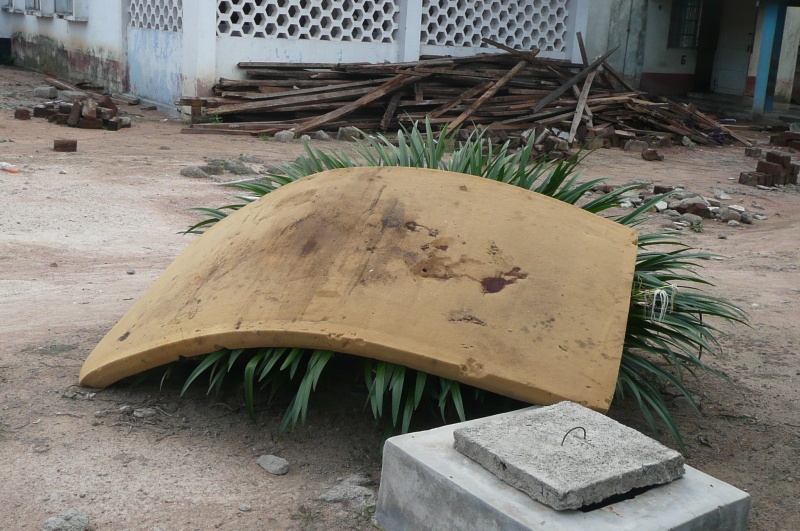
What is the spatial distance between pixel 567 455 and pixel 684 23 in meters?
19.5

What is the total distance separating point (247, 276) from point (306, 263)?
224 millimetres

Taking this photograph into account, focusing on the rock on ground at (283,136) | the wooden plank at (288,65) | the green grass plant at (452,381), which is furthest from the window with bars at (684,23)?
the green grass plant at (452,381)

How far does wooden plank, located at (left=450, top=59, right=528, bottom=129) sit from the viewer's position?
13169mm

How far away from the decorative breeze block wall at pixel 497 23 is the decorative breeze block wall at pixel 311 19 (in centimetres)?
87

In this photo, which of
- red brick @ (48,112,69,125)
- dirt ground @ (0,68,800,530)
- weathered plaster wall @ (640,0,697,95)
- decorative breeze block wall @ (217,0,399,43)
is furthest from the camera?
weathered plaster wall @ (640,0,697,95)

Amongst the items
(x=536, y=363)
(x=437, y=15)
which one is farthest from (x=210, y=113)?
(x=536, y=363)

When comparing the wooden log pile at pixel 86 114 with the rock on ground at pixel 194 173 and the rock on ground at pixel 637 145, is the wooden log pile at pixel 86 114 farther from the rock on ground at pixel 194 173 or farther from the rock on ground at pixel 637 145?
the rock on ground at pixel 637 145

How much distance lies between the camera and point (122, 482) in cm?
276

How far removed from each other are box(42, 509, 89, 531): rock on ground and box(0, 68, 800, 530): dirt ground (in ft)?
0.18

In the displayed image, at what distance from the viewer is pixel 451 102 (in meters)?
13.9

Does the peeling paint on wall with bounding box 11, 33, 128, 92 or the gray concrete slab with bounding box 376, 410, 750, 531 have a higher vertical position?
the peeling paint on wall with bounding box 11, 33, 128, 92

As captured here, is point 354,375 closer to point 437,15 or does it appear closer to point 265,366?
point 265,366

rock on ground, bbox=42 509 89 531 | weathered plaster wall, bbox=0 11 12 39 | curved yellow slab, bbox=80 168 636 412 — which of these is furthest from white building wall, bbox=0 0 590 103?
rock on ground, bbox=42 509 89 531

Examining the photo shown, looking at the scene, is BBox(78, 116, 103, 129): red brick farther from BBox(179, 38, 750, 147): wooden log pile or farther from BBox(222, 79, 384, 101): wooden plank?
BBox(222, 79, 384, 101): wooden plank
